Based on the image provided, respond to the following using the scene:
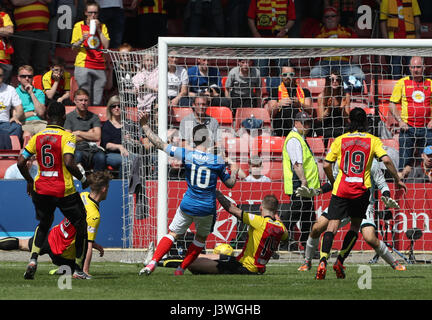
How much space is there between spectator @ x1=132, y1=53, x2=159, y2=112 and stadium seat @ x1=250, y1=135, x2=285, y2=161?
2095mm

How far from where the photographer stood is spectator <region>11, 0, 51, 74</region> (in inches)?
636

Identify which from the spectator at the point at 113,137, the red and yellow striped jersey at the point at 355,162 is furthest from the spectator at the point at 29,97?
the red and yellow striped jersey at the point at 355,162

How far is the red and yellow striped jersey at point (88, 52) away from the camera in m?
15.6

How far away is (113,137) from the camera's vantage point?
14078 millimetres

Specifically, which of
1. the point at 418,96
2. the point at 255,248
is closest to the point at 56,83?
the point at 418,96

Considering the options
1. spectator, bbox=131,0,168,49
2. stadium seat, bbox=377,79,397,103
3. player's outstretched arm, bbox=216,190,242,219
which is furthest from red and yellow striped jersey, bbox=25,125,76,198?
spectator, bbox=131,0,168,49

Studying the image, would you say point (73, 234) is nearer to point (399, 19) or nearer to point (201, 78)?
point (201, 78)

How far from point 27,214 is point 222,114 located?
11.9 feet

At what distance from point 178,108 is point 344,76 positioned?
112 inches

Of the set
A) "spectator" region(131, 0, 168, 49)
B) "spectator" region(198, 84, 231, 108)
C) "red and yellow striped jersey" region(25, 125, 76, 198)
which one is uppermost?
"spectator" region(131, 0, 168, 49)

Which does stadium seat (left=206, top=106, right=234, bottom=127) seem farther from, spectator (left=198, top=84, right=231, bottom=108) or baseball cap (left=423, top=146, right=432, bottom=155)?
baseball cap (left=423, top=146, right=432, bottom=155)

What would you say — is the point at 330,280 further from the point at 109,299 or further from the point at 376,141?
Answer: the point at 109,299

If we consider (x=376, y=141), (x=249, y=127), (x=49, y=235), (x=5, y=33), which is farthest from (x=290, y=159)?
(x=5, y=33)

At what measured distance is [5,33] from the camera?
15195 mm
